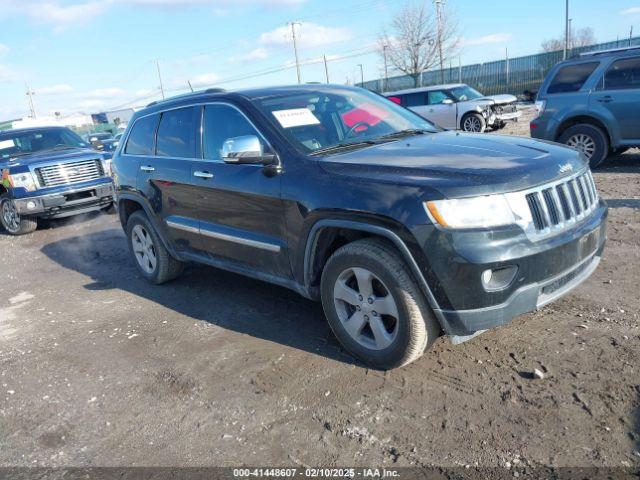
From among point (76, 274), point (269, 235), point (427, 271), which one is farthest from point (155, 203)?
point (427, 271)

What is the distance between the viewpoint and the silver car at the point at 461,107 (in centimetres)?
1625

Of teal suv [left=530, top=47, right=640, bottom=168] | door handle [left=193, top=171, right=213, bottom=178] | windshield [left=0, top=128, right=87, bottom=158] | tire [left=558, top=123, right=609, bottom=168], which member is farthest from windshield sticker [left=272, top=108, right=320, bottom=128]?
windshield [left=0, top=128, right=87, bottom=158]

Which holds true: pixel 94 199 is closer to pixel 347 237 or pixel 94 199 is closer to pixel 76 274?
pixel 76 274

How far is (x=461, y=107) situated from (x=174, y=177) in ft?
43.9

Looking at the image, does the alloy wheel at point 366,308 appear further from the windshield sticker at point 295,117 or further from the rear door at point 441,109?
the rear door at point 441,109

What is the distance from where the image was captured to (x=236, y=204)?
4109 mm

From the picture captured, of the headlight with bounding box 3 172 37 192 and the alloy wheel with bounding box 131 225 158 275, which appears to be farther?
the headlight with bounding box 3 172 37 192

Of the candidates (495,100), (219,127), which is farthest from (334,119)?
(495,100)

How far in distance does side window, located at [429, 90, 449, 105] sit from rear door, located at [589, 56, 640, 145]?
27.1 feet

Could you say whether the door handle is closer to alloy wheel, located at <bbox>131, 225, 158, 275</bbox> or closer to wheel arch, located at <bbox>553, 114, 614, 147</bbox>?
alloy wheel, located at <bbox>131, 225, 158, 275</bbox>

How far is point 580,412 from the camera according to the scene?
2.81 meters

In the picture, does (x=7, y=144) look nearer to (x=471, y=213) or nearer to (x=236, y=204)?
(x=236, y=204)

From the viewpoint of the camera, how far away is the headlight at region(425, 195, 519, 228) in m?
2.85

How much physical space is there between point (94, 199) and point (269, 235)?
684cm
